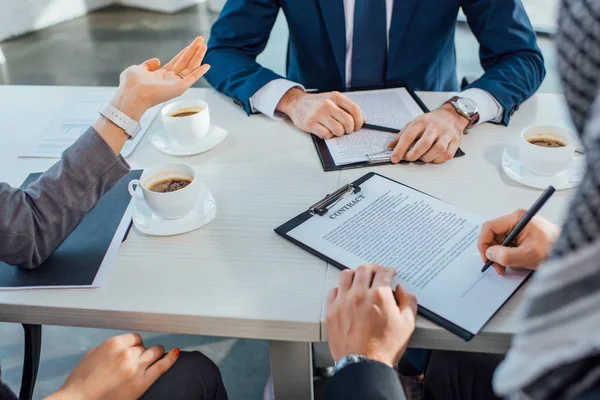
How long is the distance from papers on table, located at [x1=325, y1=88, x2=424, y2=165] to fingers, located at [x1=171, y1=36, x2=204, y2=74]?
33 cm

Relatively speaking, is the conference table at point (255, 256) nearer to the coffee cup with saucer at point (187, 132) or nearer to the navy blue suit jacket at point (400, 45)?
the coffee cup with saucer at point (187, 132)

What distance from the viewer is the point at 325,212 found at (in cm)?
94

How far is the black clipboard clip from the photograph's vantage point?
94 centimetres

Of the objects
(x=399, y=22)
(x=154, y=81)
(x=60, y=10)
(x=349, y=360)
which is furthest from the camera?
(x=60, y=10)

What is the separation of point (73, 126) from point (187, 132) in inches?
12.4

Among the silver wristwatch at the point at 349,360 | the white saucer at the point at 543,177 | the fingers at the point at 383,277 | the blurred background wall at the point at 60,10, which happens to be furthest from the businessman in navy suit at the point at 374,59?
the blurred background wall at the point at 60,10

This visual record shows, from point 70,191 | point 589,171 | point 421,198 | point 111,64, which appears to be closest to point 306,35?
point 421,198

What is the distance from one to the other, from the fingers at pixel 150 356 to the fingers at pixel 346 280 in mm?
325

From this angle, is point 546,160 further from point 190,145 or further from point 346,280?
point 190,145

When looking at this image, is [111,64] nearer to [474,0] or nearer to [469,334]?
[474,0]

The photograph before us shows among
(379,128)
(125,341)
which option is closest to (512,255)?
(379,128)

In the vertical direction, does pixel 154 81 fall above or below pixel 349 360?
above

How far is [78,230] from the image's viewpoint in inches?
36.9

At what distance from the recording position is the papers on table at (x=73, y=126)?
45.6 inches
